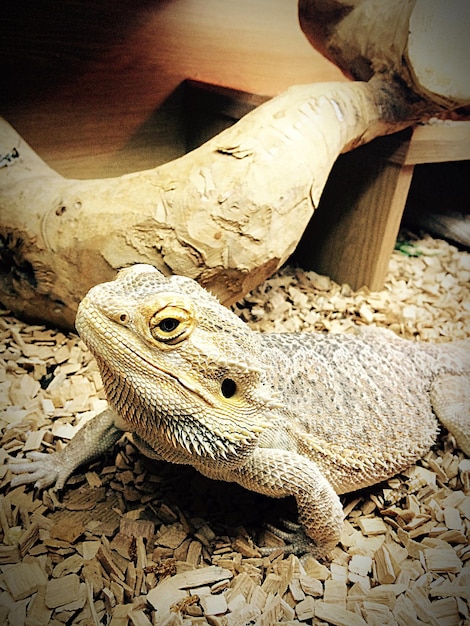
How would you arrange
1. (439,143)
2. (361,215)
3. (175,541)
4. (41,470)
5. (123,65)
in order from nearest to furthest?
(175,541) → (41,470) → (123,65) → (439,143) → (361,215)

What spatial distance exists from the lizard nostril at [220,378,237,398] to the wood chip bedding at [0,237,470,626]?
621 millimetres

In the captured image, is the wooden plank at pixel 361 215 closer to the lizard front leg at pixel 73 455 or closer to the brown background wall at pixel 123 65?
the brown background wall at pixel 123 65

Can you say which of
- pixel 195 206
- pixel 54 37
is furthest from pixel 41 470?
pixel 54 37

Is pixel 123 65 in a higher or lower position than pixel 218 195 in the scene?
higher

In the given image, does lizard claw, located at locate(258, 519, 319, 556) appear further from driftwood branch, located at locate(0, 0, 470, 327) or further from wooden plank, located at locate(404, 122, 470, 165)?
wooden plank, located at locate(404, 122, 470, 165)

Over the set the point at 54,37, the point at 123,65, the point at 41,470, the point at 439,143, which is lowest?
the point at 41,470

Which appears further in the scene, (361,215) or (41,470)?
(361,215)

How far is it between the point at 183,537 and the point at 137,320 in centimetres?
89

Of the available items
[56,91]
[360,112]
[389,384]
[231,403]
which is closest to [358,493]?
[389,384]

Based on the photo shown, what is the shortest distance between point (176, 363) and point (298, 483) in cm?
62

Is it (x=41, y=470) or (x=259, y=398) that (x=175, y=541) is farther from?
(x=259, y=398)

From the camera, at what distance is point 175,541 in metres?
1.84

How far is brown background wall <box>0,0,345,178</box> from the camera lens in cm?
220

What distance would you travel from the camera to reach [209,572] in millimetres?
1726
